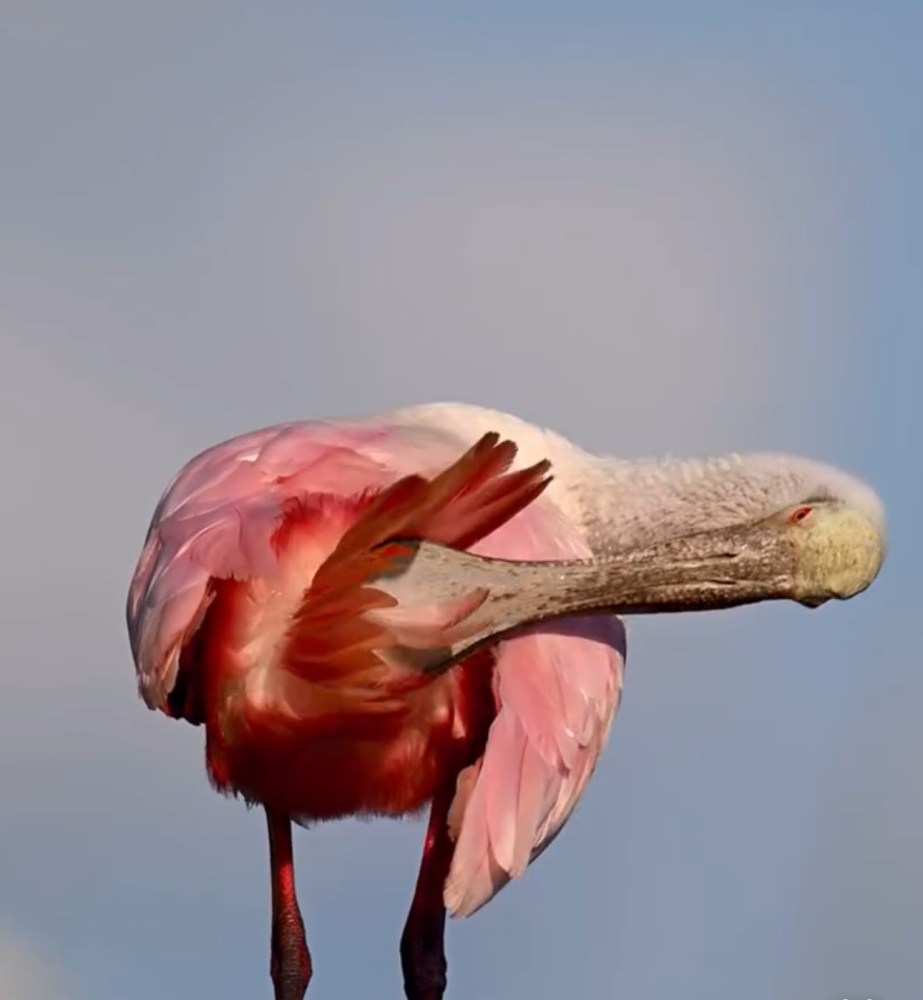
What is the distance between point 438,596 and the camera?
9664mm

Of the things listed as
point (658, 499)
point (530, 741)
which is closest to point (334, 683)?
point (530, 741)

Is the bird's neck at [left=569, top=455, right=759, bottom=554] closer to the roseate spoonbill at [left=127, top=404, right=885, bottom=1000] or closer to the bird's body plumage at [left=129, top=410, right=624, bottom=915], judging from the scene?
the roseate spoonbill at [left=127, top=404, right=885, bottom=1000]

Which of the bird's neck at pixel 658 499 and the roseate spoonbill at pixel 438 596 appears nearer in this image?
the roseate spoonbill at pixel 438 596

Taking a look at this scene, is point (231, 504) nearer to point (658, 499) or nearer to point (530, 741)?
point (530, 741)

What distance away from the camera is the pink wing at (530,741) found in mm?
9891

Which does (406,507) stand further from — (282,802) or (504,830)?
(282,802)

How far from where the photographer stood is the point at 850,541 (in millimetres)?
9930

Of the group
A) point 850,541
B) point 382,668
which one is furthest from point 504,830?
point 850,541

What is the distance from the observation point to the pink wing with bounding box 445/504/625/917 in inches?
389

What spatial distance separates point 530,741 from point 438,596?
0.63 metres

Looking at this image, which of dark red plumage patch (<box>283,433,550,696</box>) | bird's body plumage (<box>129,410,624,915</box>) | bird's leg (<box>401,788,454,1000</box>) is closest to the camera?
dark red plumage patch (<box>283,433,550,696</box>)

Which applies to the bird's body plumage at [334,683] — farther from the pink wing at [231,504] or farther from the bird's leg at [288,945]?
the bird's leg at [288,945]

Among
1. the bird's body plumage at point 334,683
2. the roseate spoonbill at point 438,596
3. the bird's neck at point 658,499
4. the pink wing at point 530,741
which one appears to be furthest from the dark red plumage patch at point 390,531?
the bird's neck at point 658,499

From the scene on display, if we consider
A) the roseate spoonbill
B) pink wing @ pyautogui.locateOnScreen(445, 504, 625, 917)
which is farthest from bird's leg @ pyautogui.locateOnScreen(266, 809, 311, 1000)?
pink wing @ pyautogui.locateOnScreen(445, 504, 625, 917)
